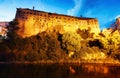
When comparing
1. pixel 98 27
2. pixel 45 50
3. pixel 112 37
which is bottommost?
Result: pixel 45 50

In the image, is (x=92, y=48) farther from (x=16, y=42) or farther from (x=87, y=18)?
(x=87, y=18)

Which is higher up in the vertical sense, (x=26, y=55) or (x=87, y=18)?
(x=87, y=18)

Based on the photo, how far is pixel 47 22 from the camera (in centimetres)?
9512

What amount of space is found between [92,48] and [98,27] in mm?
35755

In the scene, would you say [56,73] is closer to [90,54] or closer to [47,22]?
[90,54]

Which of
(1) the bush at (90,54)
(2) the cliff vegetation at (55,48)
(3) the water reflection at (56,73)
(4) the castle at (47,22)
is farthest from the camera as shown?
(4) the castle at (47,22)

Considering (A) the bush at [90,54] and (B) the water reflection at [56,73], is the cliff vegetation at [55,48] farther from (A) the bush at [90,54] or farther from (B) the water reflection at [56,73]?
(B) the water reflection at [56,73]

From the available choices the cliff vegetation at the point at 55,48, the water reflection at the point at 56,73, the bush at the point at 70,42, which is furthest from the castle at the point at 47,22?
the water reflection at the point at 56,73

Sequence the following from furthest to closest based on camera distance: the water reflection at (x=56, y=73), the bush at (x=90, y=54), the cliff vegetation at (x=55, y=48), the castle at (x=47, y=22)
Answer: the castle at (x=47, y=22), the bush at (x=90, y=54), the cliff vegetation at (x=55, y=48), the water reflection at (x=56, y=73)

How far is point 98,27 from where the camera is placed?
11025 centimetres

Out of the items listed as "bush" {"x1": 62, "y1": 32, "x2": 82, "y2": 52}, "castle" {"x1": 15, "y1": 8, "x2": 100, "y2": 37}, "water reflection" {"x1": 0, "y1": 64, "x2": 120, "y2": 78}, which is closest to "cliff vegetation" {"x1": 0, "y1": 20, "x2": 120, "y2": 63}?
"bush" {"x1": 62, "y1": 32, "x2": 82, "y2": 52}

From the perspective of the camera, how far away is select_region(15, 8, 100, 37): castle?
88125mm

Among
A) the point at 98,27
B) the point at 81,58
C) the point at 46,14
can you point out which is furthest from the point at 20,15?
the point at 98,27

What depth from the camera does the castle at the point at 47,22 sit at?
88.1 metres
